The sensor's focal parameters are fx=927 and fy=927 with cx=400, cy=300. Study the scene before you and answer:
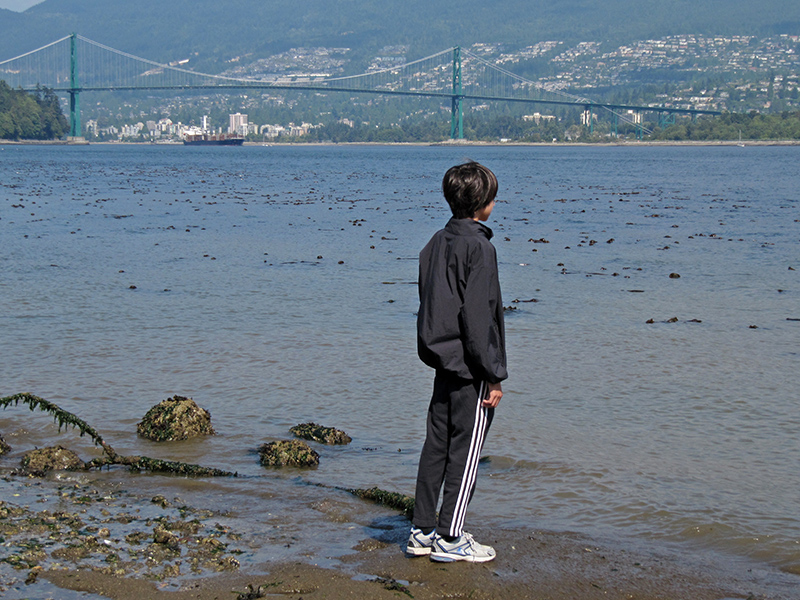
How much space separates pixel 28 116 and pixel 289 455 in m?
161

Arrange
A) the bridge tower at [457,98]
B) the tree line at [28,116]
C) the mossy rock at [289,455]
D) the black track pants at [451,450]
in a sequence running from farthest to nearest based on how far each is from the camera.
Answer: the tree line at [28,116], the bridge tower at [457,98], the mossy rock at [289,455], the black track pants at [451,450]

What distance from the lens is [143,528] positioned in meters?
4.25

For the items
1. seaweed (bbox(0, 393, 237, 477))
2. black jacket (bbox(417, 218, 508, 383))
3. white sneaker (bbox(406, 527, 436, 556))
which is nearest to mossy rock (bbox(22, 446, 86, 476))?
seaweed (bbox(0, 393, 237, 477))

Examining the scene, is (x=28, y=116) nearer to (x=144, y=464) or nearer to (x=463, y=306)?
(x=144, y=464)

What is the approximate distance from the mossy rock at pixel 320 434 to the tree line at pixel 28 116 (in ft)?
502

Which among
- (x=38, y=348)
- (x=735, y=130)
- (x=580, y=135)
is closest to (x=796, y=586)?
(x=38, y=348)

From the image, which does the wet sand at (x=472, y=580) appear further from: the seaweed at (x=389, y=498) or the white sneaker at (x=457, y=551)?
the seaweed at (x=389, y=498)

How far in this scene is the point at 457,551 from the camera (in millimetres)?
3953

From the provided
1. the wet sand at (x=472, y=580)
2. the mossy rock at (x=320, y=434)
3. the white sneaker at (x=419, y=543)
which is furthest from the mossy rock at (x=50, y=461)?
the white sneaker at (x=419, y=543)

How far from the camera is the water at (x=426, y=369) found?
5.02 m

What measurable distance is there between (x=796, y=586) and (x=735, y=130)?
538 ft

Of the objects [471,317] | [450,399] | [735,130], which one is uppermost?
[735,130]

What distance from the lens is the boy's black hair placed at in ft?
12.3

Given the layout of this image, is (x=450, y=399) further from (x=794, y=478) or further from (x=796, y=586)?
(x=794, y=478)
